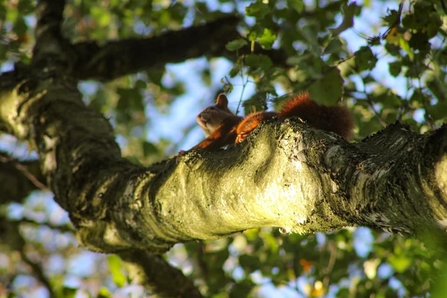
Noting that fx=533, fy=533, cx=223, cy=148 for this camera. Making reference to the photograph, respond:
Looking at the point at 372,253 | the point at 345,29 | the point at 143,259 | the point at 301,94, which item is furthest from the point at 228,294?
the point at 345,29

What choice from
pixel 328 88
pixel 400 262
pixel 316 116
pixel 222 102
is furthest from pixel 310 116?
pixel 400 262

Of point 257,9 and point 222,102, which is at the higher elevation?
point 257,9

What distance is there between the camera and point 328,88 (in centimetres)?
199

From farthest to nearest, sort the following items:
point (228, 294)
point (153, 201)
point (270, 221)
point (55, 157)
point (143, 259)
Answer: point (228, 294) → point (143, 259) → point (55, 157) → point (153, 201) → point (270, 221)

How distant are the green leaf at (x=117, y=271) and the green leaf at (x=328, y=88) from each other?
4.50ft

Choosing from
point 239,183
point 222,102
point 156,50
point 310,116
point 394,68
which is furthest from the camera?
point 156,50

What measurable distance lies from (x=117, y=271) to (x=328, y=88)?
1.42 metres

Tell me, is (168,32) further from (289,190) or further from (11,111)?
(289,190)

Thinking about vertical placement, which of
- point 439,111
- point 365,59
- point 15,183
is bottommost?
point 15,183

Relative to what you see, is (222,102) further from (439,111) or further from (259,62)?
(439,111)

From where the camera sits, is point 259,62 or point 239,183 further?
point 259,62

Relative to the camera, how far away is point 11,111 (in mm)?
2678

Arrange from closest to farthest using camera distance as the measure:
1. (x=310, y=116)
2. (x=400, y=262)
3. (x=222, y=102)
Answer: (x=310, y=116) → (x=222, y=102) → (x=400, y=262)

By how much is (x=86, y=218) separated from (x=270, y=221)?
3.07 ft
